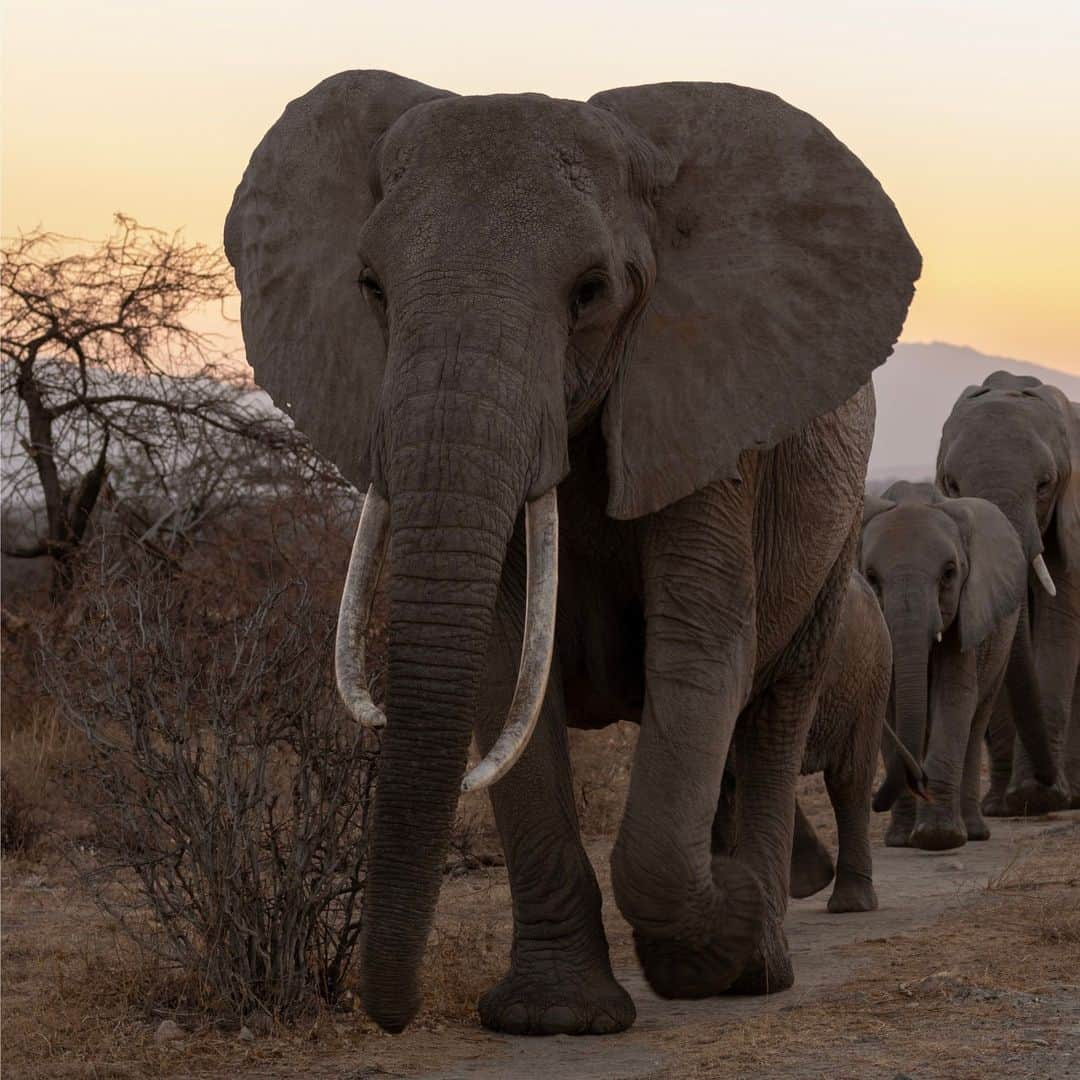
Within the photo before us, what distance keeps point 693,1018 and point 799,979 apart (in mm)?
667

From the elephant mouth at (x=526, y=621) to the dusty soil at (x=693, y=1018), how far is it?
2.93 ft

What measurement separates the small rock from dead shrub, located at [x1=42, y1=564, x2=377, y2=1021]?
0.16 m

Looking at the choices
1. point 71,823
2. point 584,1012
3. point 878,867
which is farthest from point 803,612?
point 71,823

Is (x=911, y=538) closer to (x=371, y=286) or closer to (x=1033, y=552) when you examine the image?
(x=1033, y=552)

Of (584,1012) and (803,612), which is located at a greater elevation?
(803,612)

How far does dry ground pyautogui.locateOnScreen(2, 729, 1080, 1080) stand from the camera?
16.4 feet

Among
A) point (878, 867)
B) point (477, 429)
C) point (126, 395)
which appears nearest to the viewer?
point (477, 429)

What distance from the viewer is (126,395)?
44.8 ft

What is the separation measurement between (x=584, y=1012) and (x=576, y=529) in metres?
1.27

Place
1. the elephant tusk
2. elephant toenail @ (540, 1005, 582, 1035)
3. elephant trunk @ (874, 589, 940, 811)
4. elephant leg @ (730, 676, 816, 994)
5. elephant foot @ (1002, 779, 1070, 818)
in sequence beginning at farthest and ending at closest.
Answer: elephant foot @ (1002, 779, 1070, 818)
elephant trunk @ (874, 589, 940, 811)
the elephant tusk
elephant leg @ (730, 676, 816, 994)
elephant toenail @ (540, 1005, 582, 1035)

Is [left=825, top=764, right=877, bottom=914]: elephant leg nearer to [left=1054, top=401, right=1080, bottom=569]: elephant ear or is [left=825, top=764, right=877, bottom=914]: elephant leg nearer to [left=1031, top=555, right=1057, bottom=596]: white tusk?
[left=1031, top=555, right=1057, bottom=596]: white tusk

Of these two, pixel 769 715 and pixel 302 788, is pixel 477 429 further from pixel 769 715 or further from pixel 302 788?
pixel 769 715

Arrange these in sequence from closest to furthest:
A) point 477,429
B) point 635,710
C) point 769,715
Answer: point 477,429 < point 635,710 < point 769,715

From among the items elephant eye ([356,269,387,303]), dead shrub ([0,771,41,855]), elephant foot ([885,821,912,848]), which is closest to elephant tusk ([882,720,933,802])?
elephant foot ([885,821,912,848])
